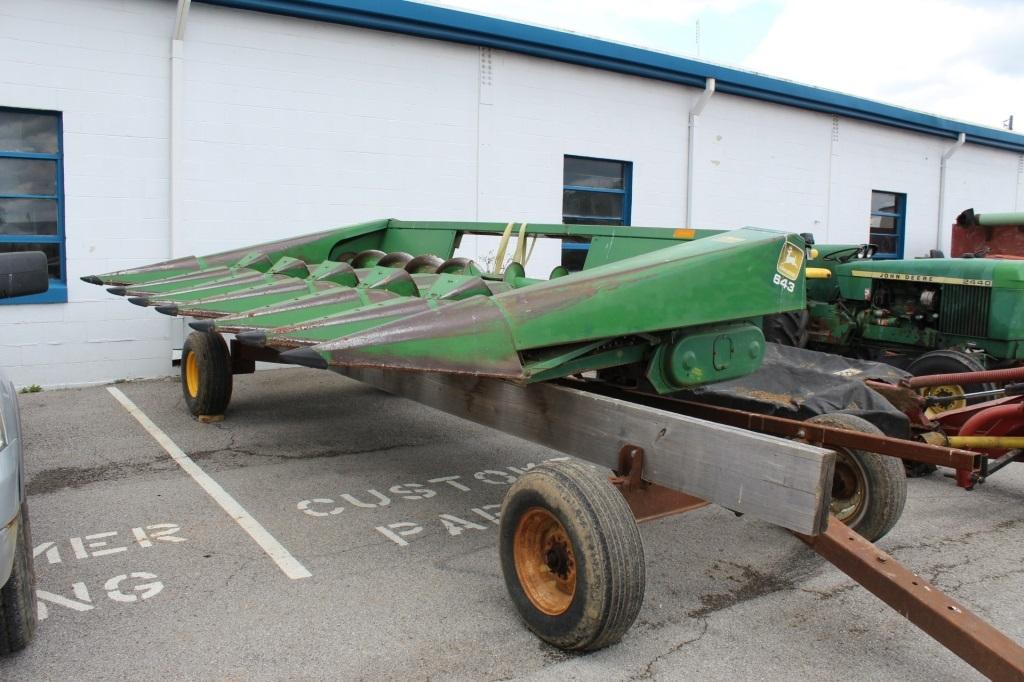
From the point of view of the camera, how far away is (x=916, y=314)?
766 cm

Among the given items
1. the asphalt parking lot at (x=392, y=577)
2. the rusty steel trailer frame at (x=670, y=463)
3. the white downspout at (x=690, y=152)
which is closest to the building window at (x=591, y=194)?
the white downspout at (x=690, y=152)

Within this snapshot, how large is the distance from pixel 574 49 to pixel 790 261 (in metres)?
8.33

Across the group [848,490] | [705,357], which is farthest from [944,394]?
[705,357]

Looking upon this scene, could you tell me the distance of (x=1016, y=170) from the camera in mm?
18922

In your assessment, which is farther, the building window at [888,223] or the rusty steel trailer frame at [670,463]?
the building window at [888,223]

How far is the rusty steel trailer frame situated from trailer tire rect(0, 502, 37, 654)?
200 cm

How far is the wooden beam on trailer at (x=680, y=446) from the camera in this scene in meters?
2.64

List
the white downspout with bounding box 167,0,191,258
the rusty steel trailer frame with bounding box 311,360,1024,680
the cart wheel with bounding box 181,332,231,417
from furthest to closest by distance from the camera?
the white downspout with bounding box 167,0,191,258 < the cart wheel with bounding box 181,332,231,417 < the rusty steel trailer frame with bounding box 311,360,1024,680

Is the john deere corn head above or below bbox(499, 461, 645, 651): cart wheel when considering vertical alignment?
above

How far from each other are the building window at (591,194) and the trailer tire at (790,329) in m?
3.49

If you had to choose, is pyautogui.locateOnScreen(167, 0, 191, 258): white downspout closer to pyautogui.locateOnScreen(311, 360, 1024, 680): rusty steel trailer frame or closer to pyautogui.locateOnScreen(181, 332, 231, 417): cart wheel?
pyautogui.locateOnScreen(181, 332, 231, 417): cart wheel

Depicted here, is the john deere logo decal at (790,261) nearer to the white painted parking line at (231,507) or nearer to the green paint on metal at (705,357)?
the green paint on metal at (705,357)

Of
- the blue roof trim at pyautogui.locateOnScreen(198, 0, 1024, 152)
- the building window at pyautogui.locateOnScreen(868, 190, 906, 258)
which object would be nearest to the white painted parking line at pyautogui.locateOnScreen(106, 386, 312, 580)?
the blue roof trim at pyautogui.locateOnScreen(198, 0, 1024, 152)

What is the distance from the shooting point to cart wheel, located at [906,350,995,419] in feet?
19.1
